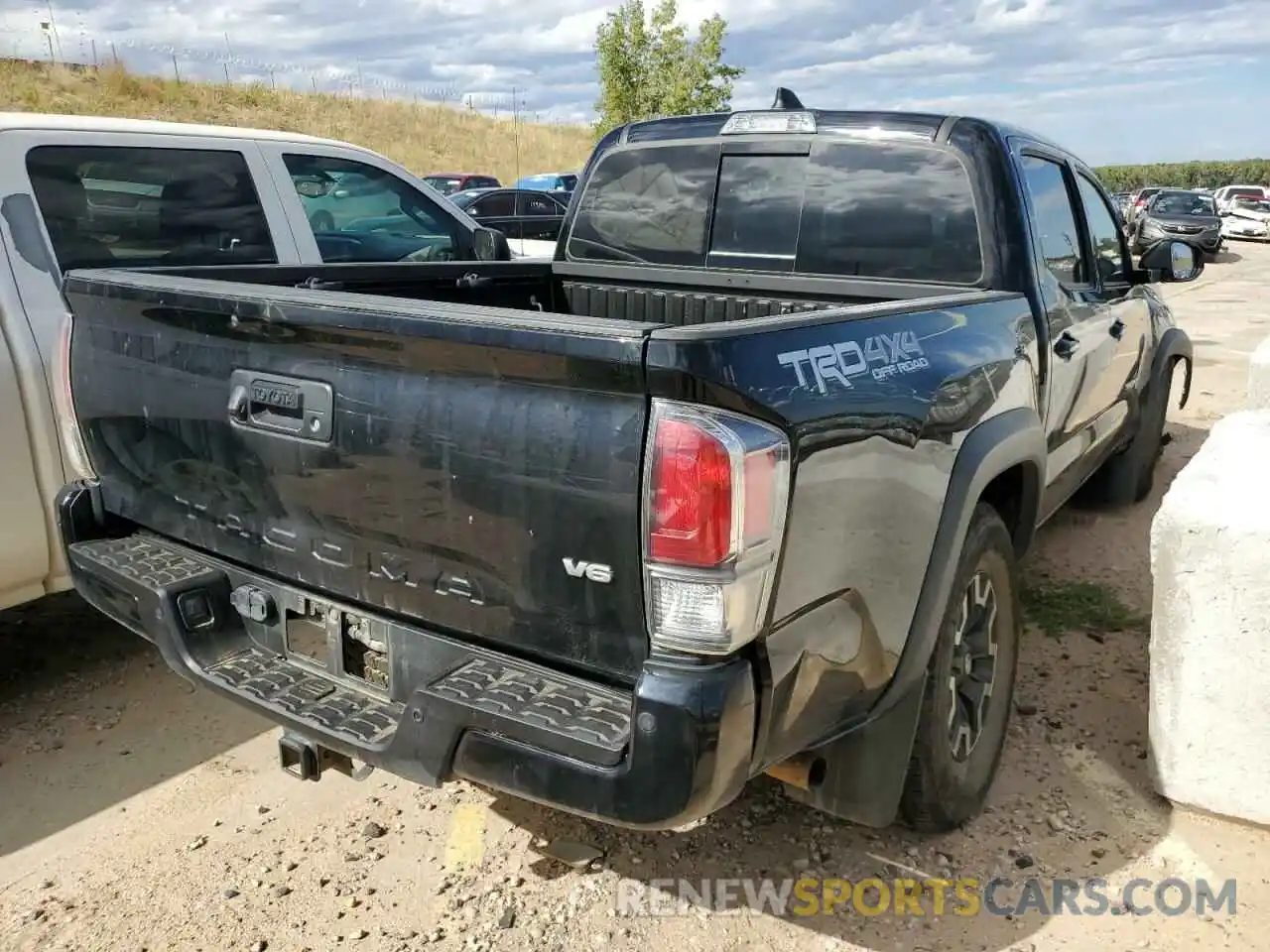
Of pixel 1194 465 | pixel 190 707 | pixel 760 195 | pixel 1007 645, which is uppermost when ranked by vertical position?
pixel 760 195

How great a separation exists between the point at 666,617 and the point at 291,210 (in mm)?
3492

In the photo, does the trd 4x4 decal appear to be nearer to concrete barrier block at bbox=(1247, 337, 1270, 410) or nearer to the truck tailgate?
the truck tailgate

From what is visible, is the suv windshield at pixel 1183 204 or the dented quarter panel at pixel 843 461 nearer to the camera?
the dented quarter panel at pixel 843 461

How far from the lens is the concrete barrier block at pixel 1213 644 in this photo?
110 inches

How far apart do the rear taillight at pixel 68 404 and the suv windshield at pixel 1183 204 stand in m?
29.4

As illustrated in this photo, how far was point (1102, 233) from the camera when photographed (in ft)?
15.0

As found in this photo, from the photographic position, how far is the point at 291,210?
462cm

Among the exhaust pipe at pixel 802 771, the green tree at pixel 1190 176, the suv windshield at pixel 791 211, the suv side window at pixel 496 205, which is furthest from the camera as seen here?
the green tree at pixel 1190 176

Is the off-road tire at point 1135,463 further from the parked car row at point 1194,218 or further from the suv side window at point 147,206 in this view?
the parked car row at point 1194,218

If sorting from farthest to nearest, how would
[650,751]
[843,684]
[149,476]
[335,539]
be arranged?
1. [149,476]
2. [335,539]
3. [843,684]
4. [650,751]

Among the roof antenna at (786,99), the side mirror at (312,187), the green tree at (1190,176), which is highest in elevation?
the roof antenna at (786,99)

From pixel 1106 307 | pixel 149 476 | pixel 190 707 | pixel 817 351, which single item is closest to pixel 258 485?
pixel 149 476

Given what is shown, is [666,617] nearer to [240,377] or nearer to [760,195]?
[240,377]

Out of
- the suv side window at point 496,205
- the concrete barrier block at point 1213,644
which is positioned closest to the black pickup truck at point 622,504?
the concrete barrier block at point 1213,644
